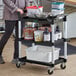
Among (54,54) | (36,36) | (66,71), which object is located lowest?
(66,71)

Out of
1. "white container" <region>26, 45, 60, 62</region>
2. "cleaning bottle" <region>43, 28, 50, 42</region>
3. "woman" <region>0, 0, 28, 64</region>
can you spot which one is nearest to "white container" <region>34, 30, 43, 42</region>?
"cleaning bottle" <region>43, 28, 50, 42</region>

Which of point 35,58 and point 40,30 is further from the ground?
point 40,30

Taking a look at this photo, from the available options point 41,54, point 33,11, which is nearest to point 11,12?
point 33,11

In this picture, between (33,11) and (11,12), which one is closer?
(33,11)

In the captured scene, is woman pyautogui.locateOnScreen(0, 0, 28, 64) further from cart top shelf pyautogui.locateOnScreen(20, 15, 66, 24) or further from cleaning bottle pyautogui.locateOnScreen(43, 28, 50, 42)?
cleaning bottle pyautogui.locateOnScreen(43, 28, 50, 42)

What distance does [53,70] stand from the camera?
330 centimetres

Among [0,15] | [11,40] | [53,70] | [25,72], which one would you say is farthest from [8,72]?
[0,15]

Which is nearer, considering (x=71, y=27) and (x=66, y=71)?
(x=66, y=71)

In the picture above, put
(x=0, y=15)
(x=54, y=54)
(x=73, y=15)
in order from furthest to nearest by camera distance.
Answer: (x=0, y=15) < (x=73, y=15) < (x=54, y=54)

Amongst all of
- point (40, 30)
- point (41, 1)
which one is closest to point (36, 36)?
point (40, 30)

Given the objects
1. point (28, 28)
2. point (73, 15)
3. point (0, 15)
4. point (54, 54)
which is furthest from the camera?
point (0, 15)

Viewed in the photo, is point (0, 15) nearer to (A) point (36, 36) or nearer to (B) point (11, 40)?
(B) point (11, 40)

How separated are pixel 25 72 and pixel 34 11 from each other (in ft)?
2.58

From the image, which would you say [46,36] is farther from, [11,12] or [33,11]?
[11,12]
